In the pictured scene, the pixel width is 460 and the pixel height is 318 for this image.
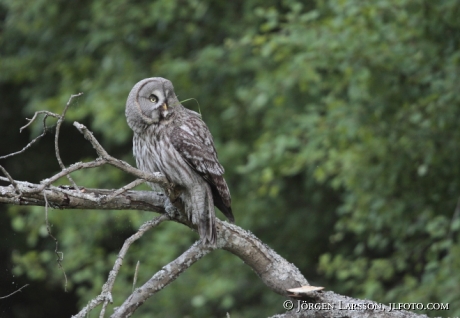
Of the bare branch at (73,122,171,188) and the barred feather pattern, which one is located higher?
the barred feather pattern

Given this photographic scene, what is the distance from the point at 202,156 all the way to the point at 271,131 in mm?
3238

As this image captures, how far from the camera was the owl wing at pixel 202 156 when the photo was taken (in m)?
3.52

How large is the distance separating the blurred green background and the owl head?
1.66 meters

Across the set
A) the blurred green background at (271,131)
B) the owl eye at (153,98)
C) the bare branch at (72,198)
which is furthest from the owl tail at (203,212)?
the blurred green background at (271,131)

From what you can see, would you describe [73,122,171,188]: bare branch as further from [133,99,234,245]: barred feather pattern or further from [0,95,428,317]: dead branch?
[133,99,234,245]: barred feather pattern

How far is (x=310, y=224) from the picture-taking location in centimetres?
743

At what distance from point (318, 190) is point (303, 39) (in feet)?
6.90

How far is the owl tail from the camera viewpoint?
3.13m

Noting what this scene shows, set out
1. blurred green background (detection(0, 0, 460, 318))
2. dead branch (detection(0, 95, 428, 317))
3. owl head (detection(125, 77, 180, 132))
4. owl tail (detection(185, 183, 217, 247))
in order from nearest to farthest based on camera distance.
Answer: dead branch (detection(0, 95, 428, 317)) < owl tail (detection(185, 183, 217, 247)) < owl head (detection(125, 77, 180, 132)) < blurred green background (detection(0, 0, 460, 318))

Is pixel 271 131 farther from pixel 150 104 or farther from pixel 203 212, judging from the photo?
pixel 203 212

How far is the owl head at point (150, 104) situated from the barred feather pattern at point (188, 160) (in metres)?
0.03

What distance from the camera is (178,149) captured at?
364 cm

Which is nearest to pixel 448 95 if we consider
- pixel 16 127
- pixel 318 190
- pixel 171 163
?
pixel 171 163

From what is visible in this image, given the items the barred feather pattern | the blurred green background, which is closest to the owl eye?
the barred feather pattern
